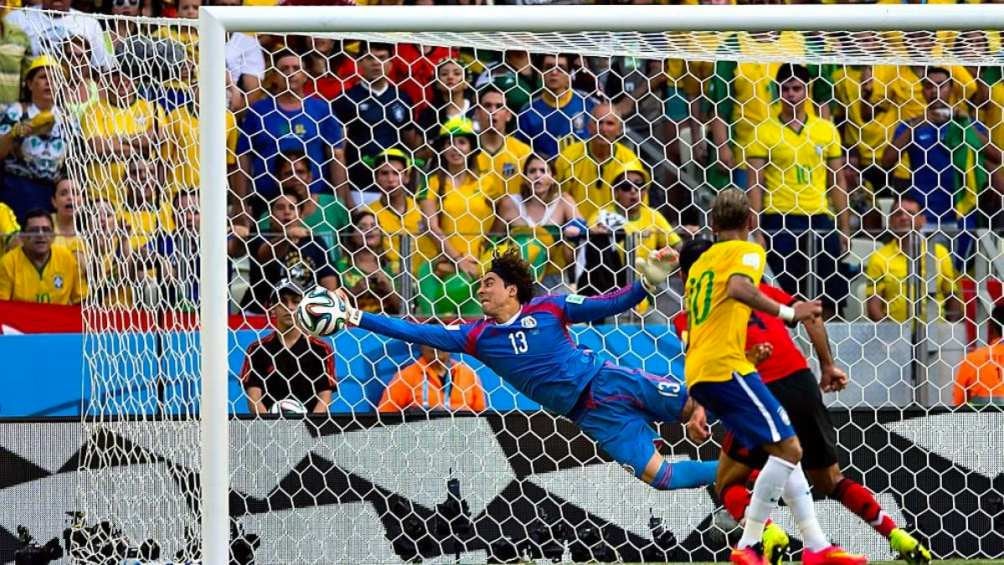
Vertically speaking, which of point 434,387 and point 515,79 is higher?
point 515,79

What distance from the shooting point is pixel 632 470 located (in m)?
6.51

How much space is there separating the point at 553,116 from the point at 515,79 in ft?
1.07

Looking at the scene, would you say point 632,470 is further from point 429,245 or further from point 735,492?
point 429,245

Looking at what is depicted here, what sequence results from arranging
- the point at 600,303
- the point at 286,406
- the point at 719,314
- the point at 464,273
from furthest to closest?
the point at 464,273, the point at 286,406, the point at 600,303, the point at 719,314

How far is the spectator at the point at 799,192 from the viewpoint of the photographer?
22.2 ft

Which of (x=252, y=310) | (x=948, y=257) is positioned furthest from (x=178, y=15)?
(x=948, y=257)

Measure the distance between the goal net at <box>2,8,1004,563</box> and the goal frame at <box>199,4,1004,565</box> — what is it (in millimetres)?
578

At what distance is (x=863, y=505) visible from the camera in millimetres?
6035

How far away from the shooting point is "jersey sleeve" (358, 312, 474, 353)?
19.9 feet

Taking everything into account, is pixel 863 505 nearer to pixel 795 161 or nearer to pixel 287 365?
pixel 795 161

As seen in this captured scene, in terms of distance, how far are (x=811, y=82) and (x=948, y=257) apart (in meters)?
1.10

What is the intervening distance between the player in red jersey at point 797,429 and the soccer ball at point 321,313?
125cm

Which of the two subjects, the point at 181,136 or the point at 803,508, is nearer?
the point at 803,508

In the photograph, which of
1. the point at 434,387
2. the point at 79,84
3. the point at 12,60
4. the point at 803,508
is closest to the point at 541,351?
the point at 434,387
